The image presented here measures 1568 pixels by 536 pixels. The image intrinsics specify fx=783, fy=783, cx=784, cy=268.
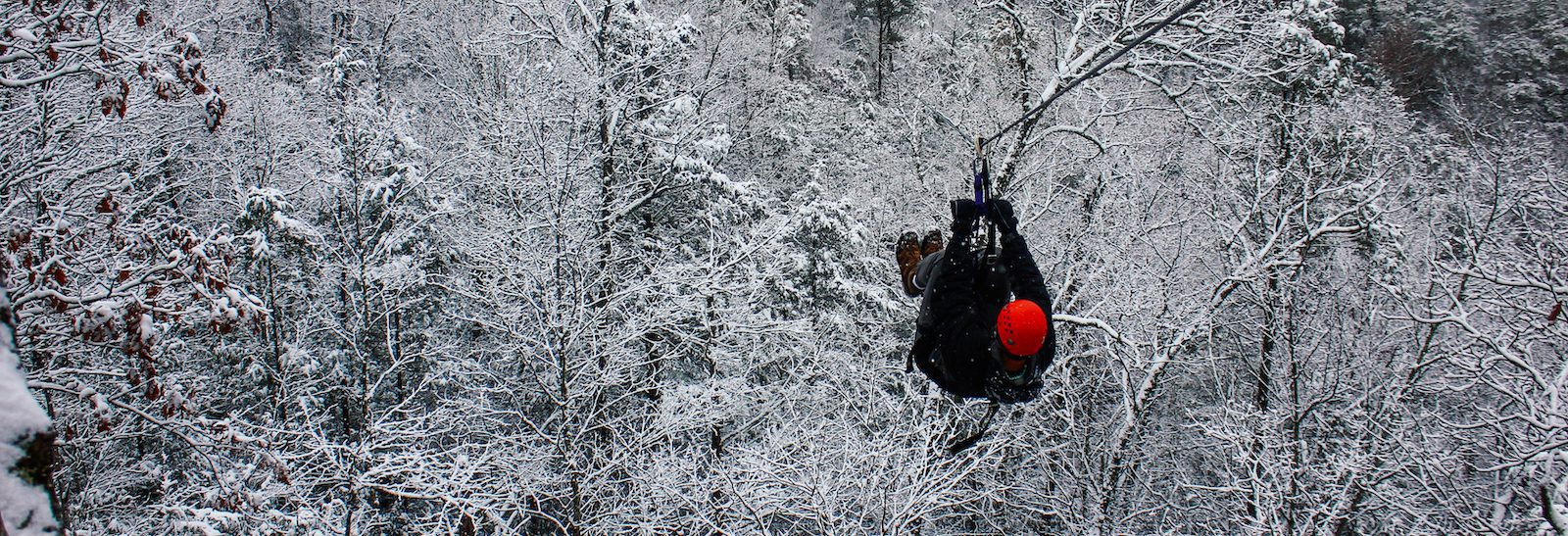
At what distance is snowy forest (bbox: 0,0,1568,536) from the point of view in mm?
7105

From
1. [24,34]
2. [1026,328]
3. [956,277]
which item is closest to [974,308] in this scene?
[956,277]

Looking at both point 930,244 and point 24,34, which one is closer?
point 24,34

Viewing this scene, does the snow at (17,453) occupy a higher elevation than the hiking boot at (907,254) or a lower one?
higher

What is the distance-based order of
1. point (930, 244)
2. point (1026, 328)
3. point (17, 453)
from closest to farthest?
point (17, 453), point (1026, 328), point (930, 244)

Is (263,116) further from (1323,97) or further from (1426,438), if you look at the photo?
(1426,438)

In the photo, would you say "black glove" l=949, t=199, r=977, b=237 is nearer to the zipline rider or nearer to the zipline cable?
the zipline rider

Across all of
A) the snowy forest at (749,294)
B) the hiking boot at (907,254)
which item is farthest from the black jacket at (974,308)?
the snowy forest at (749,294)

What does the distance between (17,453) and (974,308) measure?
3267 millimetres

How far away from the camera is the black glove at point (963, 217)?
370 centimetres

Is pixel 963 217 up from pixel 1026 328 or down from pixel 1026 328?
up

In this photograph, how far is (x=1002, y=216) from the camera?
3.74 meters

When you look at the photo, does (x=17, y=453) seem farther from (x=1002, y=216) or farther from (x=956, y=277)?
(x=1002, y=216)

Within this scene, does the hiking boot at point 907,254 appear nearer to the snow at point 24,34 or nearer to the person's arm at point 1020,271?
the person's arm at point 1020,271

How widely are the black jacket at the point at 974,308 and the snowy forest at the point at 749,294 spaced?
3.30 m
